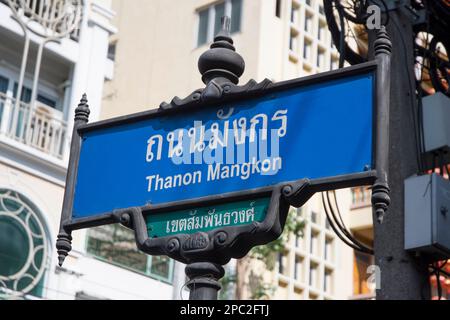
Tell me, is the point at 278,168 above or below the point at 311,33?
below

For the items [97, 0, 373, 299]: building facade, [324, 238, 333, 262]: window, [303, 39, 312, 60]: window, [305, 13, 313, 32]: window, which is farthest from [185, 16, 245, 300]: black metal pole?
[305, 13, 313, 32]: window

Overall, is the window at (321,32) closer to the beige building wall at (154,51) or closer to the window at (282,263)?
the beige building wall at (154,51)

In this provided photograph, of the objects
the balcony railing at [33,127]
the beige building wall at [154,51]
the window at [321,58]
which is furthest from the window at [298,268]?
the balcony railing at [33,127]

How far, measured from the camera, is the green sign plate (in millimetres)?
3719

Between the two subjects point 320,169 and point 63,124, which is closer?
point 320,169

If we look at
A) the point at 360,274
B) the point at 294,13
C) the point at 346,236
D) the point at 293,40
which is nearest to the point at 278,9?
the point at 294,13

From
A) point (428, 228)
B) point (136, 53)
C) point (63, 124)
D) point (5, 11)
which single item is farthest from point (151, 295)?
point (428, 228)

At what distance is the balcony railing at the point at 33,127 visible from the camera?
57.3 feet

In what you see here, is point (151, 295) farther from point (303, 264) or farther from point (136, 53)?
point (136, 53)

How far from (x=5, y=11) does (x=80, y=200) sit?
1431 cm

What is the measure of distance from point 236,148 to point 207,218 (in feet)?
0.99
